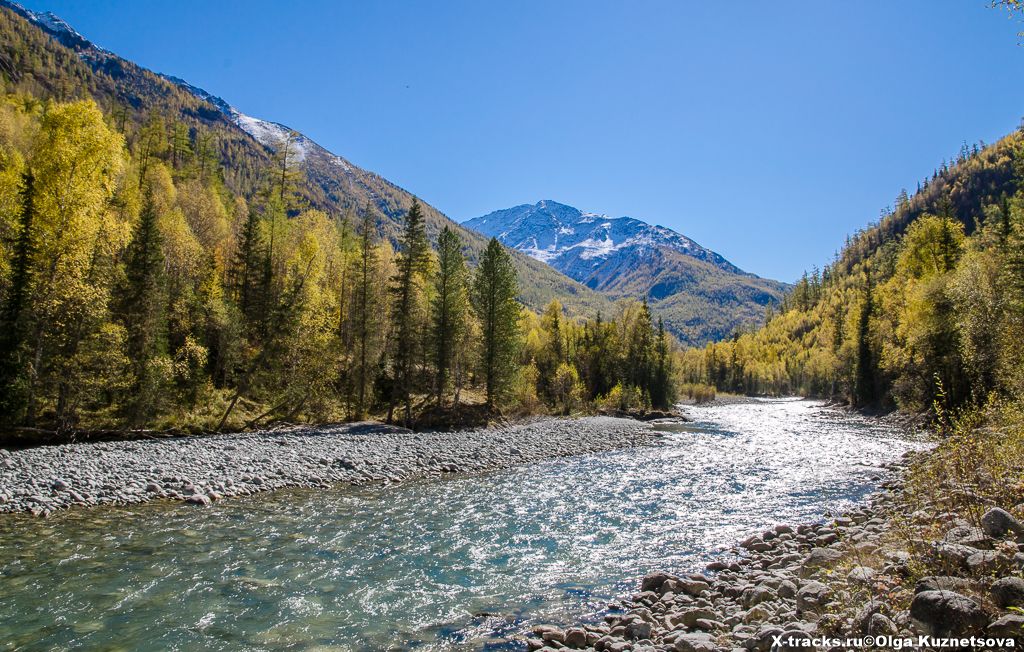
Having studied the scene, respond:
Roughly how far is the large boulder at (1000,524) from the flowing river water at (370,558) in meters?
5.83

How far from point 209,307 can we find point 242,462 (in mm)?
18320

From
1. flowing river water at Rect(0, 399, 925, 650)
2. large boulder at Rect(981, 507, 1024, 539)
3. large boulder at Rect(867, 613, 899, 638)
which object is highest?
large boulder at Rect(981, 507, 1024, 539)

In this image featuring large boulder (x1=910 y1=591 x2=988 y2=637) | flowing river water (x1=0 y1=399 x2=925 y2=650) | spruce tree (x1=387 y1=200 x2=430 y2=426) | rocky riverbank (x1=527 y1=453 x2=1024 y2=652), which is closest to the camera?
large boulder (x1=910 y1=591 x2=988 y2=637)

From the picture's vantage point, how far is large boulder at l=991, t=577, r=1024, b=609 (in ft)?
17.0

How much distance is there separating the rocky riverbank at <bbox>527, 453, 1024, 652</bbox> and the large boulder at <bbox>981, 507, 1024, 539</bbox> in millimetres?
13

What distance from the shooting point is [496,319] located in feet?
149

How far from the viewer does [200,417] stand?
28891 mm

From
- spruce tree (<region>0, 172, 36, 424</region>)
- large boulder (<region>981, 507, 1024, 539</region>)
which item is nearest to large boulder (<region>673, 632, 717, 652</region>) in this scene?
large boulder (<region>981, 507, 1024, 539</region>)

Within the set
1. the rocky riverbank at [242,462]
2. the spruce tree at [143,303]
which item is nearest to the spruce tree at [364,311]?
the rocky riverbank at [242,462]

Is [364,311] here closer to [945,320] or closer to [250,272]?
[250,272]

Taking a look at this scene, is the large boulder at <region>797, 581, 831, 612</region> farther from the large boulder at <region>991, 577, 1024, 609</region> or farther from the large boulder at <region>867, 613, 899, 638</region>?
the large boulder at <region>991, 577, 1024, 609</region>

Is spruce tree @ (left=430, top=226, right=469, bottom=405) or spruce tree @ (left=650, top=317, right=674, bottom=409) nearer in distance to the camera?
spruce tree @ (left=430, top=226, right=469, bottom=405)

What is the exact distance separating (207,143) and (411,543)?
3025 inches

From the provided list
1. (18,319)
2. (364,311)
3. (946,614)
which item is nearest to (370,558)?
(946,614)
